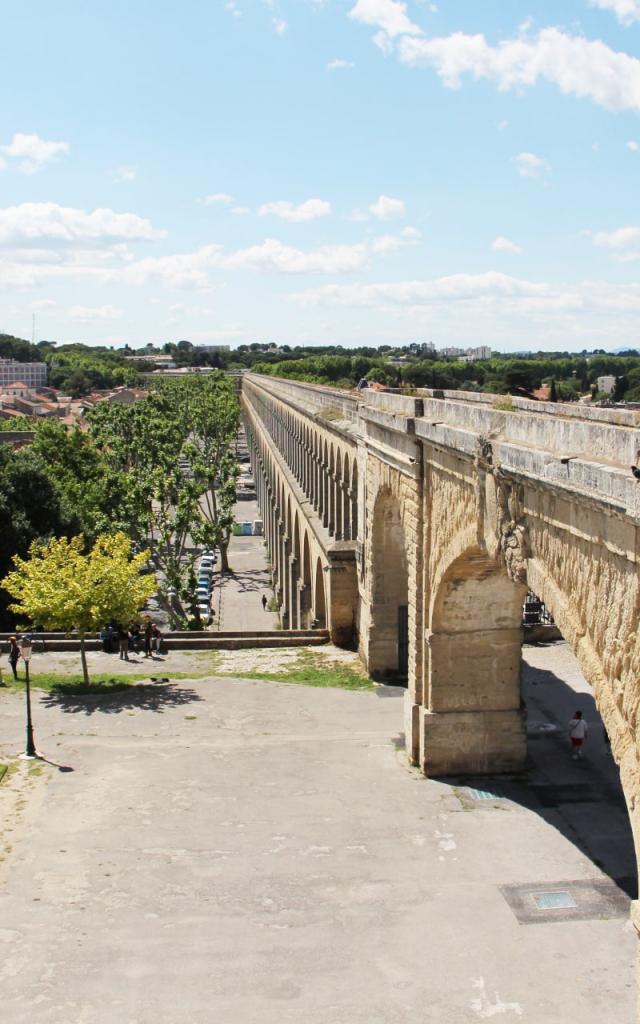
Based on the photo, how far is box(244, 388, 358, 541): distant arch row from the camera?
80.3 feet

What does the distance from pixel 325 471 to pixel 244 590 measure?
639 inches

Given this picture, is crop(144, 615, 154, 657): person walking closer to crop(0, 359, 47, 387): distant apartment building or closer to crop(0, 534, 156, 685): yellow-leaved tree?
crop(0, 534, 156, 685): yellow-leaved tree

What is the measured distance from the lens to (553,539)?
8.97 m

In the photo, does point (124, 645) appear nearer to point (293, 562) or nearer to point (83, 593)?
point (83, 593)

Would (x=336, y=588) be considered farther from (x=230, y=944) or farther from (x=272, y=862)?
(x=230, y=944)

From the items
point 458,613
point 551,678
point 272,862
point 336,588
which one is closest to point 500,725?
point 458,613

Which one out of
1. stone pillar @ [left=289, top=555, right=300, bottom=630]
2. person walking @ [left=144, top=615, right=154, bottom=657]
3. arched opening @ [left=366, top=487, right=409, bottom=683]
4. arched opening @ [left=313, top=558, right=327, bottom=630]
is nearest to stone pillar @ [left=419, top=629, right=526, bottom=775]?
arched opening @ [left=366, top=487, right=409, bottom=683]

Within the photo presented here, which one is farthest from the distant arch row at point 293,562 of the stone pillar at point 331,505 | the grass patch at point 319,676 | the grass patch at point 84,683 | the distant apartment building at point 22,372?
the distant apartment building at point 22,372

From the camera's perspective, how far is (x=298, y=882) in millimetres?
11328

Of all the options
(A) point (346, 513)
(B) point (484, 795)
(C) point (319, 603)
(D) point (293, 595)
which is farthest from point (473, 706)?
(D) point (293, 595)

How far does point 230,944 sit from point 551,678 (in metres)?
12.0

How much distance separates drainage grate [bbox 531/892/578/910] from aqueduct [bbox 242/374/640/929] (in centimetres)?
356

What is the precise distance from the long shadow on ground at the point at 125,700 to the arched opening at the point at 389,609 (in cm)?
394

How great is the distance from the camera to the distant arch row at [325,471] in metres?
24.5
